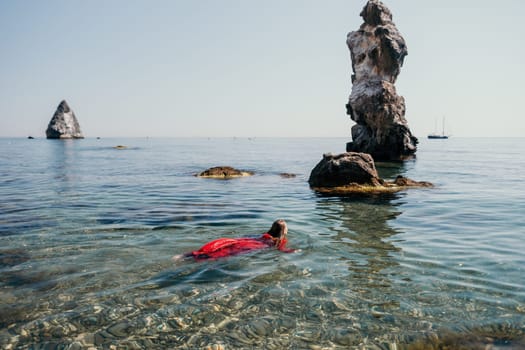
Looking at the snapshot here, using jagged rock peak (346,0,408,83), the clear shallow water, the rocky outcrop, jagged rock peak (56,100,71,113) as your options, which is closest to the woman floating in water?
the clear shallow water

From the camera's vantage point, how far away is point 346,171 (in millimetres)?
20859

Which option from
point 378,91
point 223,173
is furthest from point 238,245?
point 378,91

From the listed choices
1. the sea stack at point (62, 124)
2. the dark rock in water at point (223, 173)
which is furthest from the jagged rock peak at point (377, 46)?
the sea stack at point (62, 124)

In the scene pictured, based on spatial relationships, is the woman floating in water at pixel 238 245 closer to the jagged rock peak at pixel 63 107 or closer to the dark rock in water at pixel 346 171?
the dark rock in water at pixel 346 171

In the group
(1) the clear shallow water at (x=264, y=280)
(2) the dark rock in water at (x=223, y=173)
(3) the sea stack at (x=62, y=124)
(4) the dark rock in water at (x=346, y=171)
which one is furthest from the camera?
(3) the sea stack at (x=62, y=124)

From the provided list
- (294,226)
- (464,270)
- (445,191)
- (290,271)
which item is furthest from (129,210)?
(445,191)

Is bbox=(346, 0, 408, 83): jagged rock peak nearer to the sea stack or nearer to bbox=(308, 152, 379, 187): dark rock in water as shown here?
bbox=(308, 152, 379, 187): dark rock in water

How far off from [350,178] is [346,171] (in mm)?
450

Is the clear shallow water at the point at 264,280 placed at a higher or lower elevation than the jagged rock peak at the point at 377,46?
lower

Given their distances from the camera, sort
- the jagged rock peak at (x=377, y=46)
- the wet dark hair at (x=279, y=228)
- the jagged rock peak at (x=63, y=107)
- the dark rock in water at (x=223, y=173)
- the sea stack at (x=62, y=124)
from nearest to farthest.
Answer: the wet dark hair at (x=279, y=228), the dark rock in water at (x=223, y=173), the jagged rock peak at (x=377, y=46), the jagged rock peak at (x=63, y=107), the sea stack at (x=62, y=124)

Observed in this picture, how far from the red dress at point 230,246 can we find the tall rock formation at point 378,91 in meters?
40.9

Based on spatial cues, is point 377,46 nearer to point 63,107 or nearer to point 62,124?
point 63,107

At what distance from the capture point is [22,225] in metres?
12.1

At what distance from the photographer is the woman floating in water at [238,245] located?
8.41 meters
